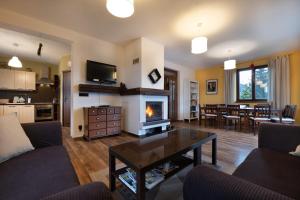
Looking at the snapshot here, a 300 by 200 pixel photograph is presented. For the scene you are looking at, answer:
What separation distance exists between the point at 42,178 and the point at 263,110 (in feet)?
15.3

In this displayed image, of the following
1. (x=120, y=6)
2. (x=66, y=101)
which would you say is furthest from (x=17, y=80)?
(x=120, y=6)

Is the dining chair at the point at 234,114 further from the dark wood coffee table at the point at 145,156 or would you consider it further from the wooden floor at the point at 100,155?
the dark wood coffee table at the point at 145,156

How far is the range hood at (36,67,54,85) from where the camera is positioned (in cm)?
527

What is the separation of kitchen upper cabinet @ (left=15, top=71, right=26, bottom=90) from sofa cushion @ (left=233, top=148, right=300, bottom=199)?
663cm

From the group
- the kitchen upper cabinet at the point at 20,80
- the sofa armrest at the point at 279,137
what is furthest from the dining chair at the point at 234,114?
the kitchen upper cabinet at the point at 20,80

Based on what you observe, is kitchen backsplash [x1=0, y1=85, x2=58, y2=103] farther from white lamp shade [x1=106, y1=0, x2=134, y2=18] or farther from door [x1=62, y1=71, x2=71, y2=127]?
white lamp shade [x1=106, y1=0, x2=134, y2=18]

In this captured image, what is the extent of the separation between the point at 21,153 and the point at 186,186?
1.45 meters

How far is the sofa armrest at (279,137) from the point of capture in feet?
4.46

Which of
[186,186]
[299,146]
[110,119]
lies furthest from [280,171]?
[110,119]

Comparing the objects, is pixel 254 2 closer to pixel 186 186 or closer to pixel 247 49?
pixel 247 49

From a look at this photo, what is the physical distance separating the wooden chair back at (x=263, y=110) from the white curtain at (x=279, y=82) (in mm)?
1399

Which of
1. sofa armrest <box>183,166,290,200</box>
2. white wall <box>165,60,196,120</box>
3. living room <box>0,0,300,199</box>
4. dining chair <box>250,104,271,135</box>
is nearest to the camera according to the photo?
sofa armrest <box>183,166,290,200</box>

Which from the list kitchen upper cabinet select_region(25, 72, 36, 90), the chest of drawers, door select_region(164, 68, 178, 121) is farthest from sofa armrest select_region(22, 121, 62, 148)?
door select_region(164, 68, 178, 121)

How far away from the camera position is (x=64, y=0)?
2.27m
